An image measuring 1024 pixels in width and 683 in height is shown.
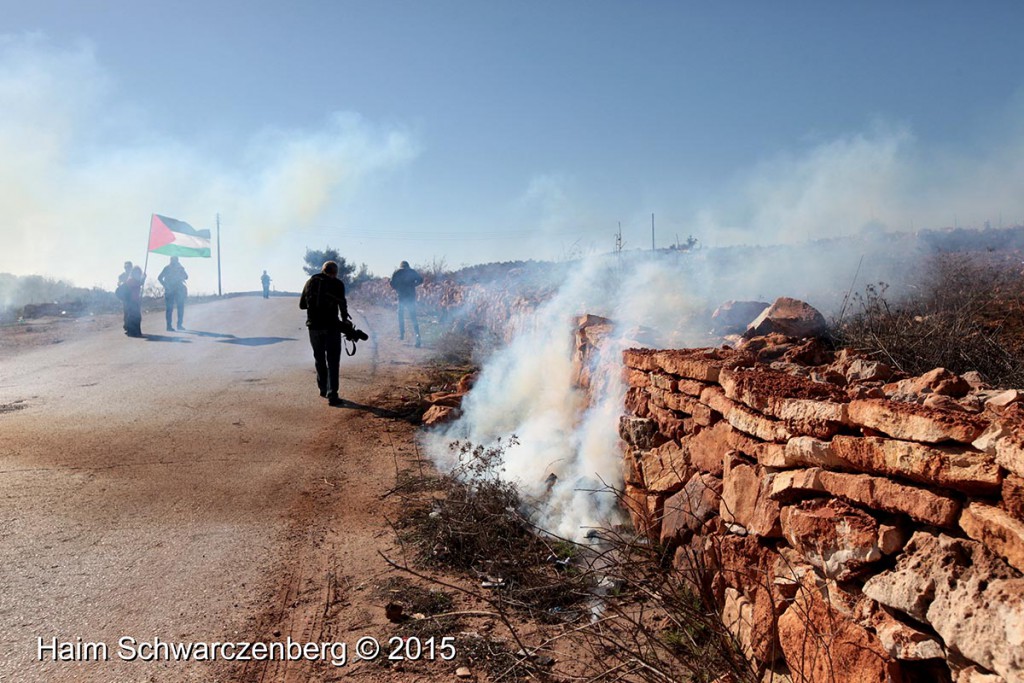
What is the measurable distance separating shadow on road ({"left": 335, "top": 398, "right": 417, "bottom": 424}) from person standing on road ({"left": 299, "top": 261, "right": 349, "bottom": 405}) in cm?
14

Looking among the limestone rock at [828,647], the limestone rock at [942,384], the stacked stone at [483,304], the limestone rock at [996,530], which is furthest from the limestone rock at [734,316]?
the limestone rock at [996,530]

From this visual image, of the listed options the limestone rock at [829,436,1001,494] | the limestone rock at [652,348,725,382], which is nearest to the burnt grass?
the limestone rock at [652,348,725,382]

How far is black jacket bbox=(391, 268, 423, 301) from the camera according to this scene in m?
14.8

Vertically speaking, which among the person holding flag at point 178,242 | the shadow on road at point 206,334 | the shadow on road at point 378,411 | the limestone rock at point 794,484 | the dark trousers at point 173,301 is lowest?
the shadow on road at point 378,411

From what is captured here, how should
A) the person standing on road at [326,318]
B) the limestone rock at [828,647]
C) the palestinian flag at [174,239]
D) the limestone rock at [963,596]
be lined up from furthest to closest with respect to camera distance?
the palestinian flag at [174,239] < the person standing on road at [326,318] < the limestone rock at [828,647] < the limestone rock at [963,596]

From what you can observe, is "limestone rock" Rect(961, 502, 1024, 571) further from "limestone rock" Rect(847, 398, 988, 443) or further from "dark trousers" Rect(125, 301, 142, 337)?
"dark trousers" Rect(125, 301, 142, 337)

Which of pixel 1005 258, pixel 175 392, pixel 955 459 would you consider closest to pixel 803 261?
pixel 1005 258

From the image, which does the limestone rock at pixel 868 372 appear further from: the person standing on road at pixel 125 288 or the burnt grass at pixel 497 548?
the person standing on road at pixel 125 288

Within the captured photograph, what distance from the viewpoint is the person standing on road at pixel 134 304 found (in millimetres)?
15445

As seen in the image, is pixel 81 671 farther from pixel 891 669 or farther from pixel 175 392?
pixel 175 392

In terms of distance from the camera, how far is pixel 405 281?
48.9 ft

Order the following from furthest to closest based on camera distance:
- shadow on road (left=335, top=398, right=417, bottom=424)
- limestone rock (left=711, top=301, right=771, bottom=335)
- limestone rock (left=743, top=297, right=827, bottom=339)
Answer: shadow on road (left=335, top=398, right=417, bottom=424), limestone rock (left=711, top=301, right=771, bottom=335), limestone rock (left=743, top=297, right=827, bottom=339)

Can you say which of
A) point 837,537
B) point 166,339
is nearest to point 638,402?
point 837,537

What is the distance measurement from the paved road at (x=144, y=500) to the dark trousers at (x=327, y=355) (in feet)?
1.03
